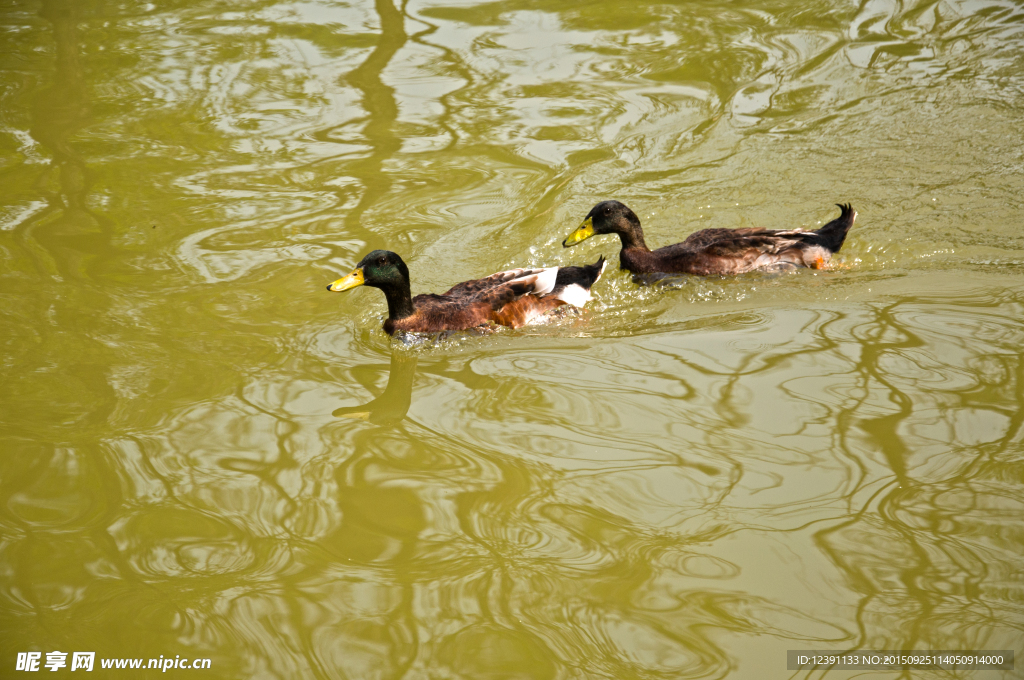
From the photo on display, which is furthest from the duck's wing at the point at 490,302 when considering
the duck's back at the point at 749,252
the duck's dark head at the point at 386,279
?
the duck's back at the point at 749,252

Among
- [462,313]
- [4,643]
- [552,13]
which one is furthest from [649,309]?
[552,13]

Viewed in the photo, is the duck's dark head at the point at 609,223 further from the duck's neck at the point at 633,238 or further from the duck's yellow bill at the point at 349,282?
the duck's yellow bill at the point at 349,282

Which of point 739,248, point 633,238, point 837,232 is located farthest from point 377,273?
point 837,232

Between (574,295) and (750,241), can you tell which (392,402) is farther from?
(750,241)

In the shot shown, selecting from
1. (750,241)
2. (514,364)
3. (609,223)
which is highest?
(750,241)

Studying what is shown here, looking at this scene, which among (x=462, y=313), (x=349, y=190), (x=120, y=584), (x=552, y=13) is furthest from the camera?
(x=552, y=13)

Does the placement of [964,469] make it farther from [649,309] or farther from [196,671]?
[196,671]

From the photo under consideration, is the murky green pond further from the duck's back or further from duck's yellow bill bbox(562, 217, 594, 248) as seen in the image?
duck's yellow bill bbox(562, 217, 594, 248)

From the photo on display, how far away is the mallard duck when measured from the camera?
230 inches

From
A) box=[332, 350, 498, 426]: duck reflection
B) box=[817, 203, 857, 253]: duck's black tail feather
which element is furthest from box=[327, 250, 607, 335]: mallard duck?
box=[817, 203, 857, 253]: duck's black tail feather

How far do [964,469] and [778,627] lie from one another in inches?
58.0

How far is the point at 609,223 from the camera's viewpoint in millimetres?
6871

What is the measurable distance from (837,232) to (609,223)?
6.11 ft

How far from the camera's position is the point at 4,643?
3.43 m
